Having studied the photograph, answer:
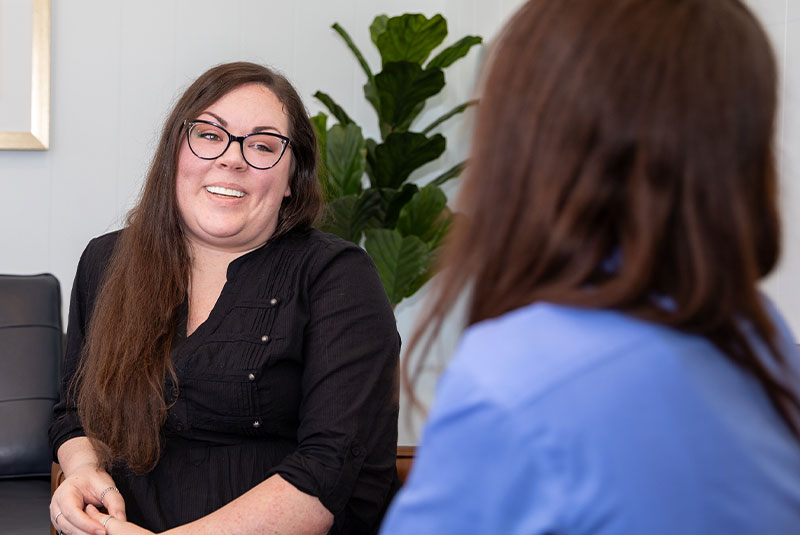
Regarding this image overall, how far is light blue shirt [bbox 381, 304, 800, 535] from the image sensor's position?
551mm

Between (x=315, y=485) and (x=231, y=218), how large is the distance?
1.73ft

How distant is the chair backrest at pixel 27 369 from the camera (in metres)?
2.10

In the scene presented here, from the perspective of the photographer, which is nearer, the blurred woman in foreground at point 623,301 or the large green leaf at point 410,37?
the blurred woman in foreground at point 623,301

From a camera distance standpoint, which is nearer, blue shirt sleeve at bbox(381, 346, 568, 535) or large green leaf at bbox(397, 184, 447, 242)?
blue shirt sleeve at bbox(381, 346, 568, 535)

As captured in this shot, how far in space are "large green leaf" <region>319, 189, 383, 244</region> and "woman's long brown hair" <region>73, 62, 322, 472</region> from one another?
0.96m

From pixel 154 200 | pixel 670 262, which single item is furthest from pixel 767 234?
pixel 154 200

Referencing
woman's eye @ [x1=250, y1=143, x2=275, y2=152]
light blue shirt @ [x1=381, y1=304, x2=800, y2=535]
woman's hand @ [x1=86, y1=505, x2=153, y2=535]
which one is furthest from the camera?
woman's eye @ [x1=250, y1=143, x2=275, y2=152]

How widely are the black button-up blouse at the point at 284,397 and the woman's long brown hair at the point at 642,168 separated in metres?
0.89

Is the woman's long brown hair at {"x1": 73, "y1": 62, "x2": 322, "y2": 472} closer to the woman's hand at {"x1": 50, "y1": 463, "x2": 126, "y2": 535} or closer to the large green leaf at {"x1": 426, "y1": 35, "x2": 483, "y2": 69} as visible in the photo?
the woman's hand at {"x1": 50, "y1": 463, "x2": 126, "y2": 535}

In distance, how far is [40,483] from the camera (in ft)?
6.91

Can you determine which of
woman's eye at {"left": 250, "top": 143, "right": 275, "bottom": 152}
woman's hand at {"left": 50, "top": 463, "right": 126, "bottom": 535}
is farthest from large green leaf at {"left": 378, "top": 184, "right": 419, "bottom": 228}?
woman's hand at {"left": 50, "top": 463, "right": 126, "bottom": 535}

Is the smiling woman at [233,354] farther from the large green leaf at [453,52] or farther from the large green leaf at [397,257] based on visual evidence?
the large green leaf at [453,52]

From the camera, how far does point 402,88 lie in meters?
2.83

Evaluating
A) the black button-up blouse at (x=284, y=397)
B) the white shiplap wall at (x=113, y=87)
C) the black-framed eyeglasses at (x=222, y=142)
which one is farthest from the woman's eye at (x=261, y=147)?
the white shiplap wall at (x=113, y=87)
